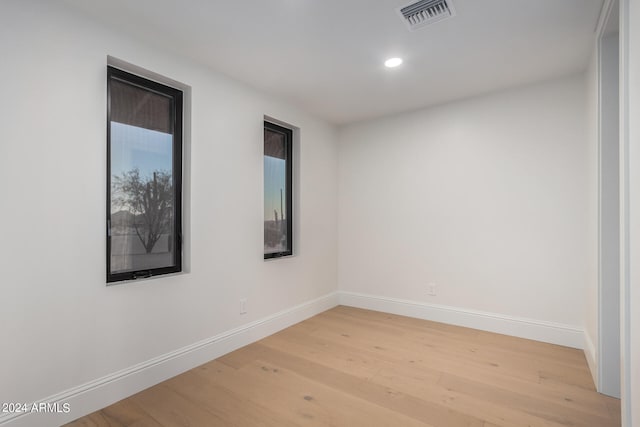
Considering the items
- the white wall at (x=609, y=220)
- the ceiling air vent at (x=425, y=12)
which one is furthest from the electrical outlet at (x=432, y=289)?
the ceiling air vent at (x=425, y=12)

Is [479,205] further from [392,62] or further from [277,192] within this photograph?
[277,192]

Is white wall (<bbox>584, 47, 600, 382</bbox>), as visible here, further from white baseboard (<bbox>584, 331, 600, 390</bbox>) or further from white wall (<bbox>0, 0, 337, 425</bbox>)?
white wall (<bbox>0, 0, 337, 425</bbox>)

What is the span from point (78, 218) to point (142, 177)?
0.54 metres

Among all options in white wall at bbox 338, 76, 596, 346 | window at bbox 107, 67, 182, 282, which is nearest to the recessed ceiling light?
white wall at bbox 338, 76, 596, 346

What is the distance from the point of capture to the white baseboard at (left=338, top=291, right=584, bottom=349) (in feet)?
9.53

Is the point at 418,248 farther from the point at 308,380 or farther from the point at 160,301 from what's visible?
the point at 160,301

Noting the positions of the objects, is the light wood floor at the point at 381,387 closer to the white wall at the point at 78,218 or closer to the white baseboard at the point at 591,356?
the white baseboard at the point at 591,356

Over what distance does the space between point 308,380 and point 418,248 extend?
207cm

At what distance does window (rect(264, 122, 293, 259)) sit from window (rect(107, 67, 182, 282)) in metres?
1.02

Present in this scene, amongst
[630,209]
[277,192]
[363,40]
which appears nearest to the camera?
[630,209]

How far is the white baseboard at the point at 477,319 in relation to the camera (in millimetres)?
2904

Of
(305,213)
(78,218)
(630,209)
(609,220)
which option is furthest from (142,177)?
(609,220)

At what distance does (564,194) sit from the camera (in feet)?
9.58

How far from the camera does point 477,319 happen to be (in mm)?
3336
